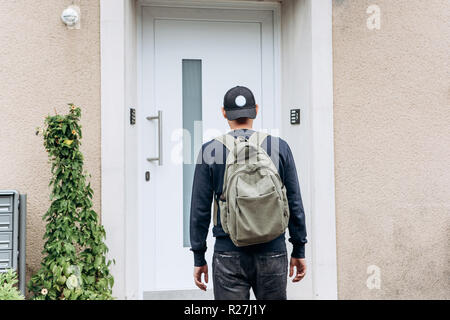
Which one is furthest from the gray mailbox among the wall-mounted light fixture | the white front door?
the wall-mounted light fixture

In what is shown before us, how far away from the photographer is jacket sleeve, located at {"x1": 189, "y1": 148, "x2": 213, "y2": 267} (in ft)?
9.02

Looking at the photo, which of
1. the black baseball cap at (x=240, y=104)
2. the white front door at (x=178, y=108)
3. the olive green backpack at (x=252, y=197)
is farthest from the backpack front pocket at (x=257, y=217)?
the white front door at (x=178, y=108)

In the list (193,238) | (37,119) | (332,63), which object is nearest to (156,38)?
(37,119)

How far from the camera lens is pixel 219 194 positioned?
2738 millimetres

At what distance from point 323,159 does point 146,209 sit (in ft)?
4.99

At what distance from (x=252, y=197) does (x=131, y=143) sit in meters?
1.82

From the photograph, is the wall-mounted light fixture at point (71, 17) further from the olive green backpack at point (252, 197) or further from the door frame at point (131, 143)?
the olive green backpack at point (252, 197)

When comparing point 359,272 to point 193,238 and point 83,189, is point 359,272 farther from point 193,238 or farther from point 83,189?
point 83,189

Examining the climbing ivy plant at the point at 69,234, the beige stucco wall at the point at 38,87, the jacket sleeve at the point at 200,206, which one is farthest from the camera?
the beige stucco wall at the point at 38,87

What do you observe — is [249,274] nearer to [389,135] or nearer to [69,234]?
[69,234]

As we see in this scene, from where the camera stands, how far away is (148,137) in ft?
14.3

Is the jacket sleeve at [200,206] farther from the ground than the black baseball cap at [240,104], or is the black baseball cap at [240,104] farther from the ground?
the black baseball cap at [240,104]

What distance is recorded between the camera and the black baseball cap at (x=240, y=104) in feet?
9.14

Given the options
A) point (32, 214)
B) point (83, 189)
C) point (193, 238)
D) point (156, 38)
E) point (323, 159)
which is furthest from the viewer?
point (156, 38)
